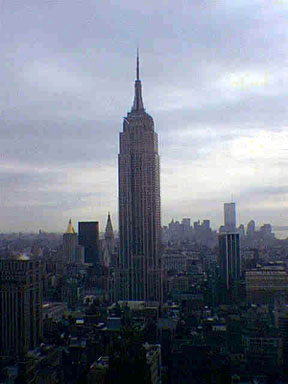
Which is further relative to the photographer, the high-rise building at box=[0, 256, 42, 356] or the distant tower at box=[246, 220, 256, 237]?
the distant tower at box=[246, 220, 256, 237]

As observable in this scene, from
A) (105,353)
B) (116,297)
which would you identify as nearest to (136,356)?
(105,353)

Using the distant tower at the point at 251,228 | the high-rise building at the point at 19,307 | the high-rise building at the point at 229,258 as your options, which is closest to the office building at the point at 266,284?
the high-rise building at the point at 229,258

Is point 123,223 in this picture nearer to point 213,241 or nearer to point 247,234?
point 213,241

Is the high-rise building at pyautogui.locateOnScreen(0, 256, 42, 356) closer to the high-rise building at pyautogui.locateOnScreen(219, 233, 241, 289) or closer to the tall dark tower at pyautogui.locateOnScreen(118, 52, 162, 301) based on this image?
the high-rise building at pyautogui.locateOnScreen(219, 233, 241, 289)

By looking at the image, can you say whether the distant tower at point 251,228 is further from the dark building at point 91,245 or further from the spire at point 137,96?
A: the dark building at point 91,245

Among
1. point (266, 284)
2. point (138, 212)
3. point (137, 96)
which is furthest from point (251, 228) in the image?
point (138, 212)

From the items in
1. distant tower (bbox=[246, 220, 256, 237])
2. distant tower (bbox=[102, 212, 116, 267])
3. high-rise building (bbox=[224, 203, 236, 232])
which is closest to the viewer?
high-rise building (bbox=[224, 203, 236, 232])

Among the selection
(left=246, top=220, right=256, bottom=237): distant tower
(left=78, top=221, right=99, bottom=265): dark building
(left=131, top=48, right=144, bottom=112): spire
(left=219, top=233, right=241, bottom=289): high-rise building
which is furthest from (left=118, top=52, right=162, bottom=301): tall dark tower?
(left=246, top=220, right=256, bottom=237): distant tower
